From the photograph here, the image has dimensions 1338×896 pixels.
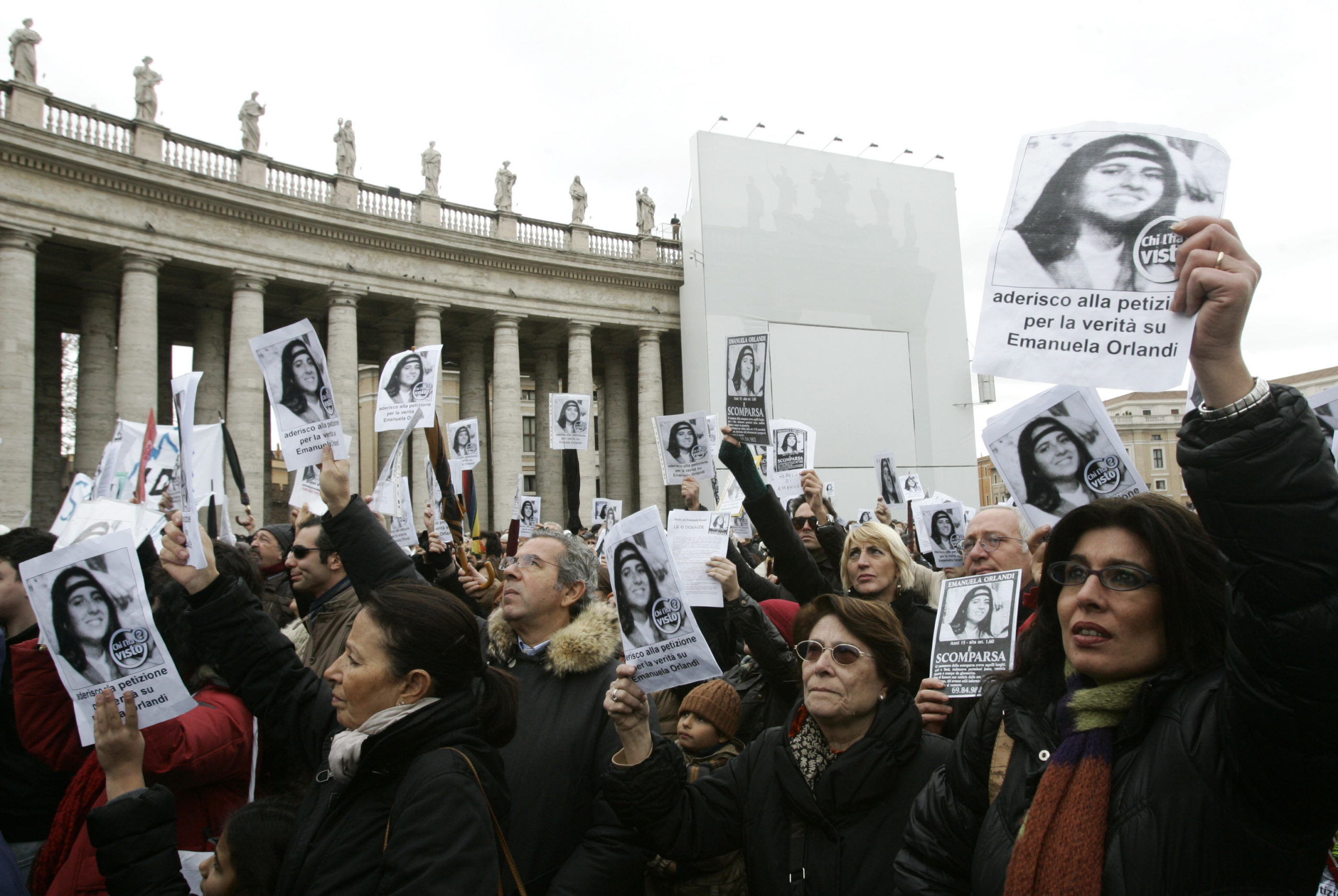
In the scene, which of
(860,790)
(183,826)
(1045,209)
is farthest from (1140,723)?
(183,826)

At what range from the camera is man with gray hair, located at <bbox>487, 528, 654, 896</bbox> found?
10.0 feet

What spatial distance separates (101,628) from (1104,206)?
3.86 meters

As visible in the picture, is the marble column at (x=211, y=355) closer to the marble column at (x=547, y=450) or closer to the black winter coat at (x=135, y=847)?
the marble column at (x=547, y=450)

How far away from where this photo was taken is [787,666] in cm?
420

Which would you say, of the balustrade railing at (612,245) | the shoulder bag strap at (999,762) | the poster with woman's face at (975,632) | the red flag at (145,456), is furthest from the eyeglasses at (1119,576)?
the balustrade railing at (612,245)

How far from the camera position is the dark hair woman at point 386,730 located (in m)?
2.37

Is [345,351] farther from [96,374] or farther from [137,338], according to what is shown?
[96,374]

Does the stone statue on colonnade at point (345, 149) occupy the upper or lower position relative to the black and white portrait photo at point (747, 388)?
upper

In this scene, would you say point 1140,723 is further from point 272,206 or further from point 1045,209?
point 272,206

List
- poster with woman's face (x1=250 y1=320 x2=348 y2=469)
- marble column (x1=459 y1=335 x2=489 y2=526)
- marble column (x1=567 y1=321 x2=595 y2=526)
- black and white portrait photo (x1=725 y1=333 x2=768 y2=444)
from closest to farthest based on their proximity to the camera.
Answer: poster with woman's face (x1=250 y1=320 x2=348 y2=469) → black and white portrait photo (x1=725 y1=333 x2=768 y2=444) → marble column (x1=459 y1=335 x2=489 y2=526) → marble column (x1=567 y1=321 x2=595 y2=526)

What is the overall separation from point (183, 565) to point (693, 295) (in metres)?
27.2

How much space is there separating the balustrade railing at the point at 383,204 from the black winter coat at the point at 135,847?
2465cm

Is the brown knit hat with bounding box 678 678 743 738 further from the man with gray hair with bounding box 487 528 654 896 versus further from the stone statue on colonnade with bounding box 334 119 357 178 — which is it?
the stone statue on colonnade with bounding box 334 119 357 178

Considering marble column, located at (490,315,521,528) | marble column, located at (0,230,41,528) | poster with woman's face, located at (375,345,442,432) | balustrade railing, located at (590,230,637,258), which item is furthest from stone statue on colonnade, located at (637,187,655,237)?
poster with woman's face, located at (375,345,442,432)
